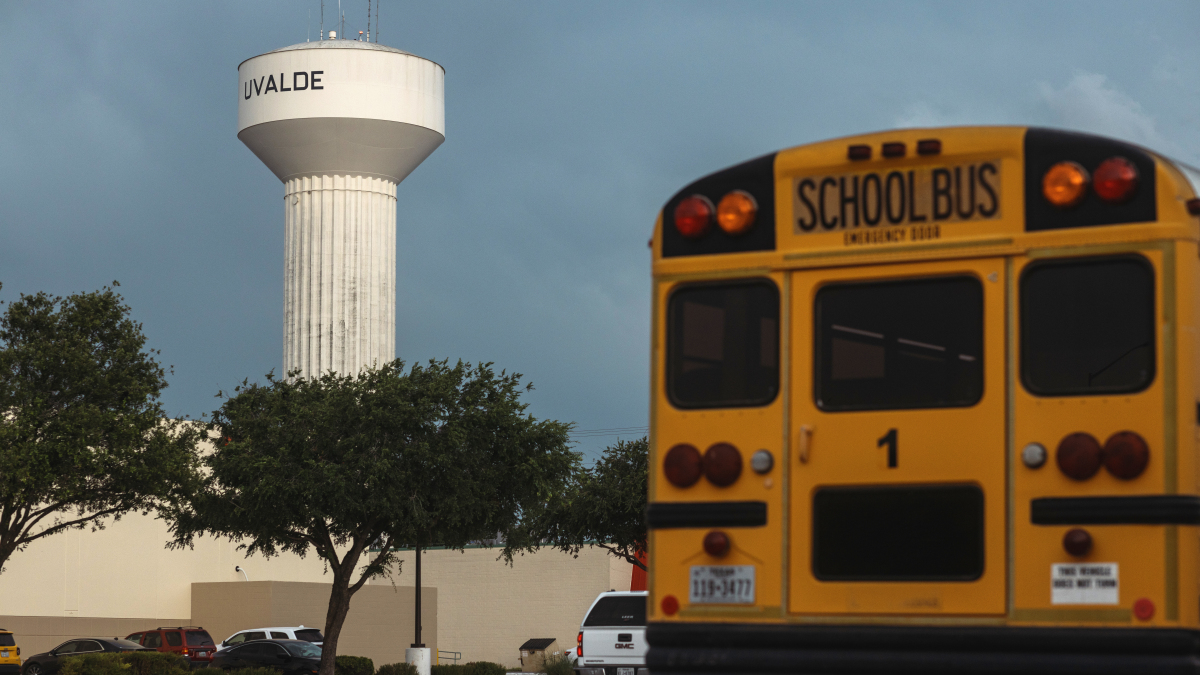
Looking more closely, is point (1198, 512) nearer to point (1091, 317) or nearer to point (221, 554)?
point (1091, 317)

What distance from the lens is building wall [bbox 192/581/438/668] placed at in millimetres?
52844

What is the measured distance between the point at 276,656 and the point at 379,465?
289 inches

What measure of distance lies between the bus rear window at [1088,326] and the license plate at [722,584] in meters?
1.66

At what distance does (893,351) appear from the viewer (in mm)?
7035

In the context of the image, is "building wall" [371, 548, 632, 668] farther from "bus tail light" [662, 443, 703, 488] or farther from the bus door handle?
the bus door handle

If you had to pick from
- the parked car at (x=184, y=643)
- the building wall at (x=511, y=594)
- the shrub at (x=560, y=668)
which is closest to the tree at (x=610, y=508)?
the shrub at (x=560, y=668)

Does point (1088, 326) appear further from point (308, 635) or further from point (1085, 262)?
point (308, 635)

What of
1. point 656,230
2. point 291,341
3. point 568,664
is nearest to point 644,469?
point 568,664

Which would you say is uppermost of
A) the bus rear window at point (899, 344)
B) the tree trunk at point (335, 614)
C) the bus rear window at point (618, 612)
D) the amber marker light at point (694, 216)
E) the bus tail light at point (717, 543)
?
the amber marker light at point (694, 216)

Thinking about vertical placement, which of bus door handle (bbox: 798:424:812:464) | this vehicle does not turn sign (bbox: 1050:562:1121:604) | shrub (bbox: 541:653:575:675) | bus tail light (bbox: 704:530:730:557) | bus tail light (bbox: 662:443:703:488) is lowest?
shrub (bbox: 541:653:575:675)

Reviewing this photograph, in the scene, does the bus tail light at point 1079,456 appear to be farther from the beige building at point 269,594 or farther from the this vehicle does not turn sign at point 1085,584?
the beige building at point 269,594

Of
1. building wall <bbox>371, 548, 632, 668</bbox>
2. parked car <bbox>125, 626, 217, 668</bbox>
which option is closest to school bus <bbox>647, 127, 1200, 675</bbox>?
parked car <bbox>125, 626, 217, 668</bbox>

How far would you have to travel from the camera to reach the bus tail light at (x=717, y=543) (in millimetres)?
7207

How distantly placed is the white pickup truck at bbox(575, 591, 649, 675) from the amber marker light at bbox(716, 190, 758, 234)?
14.8m
